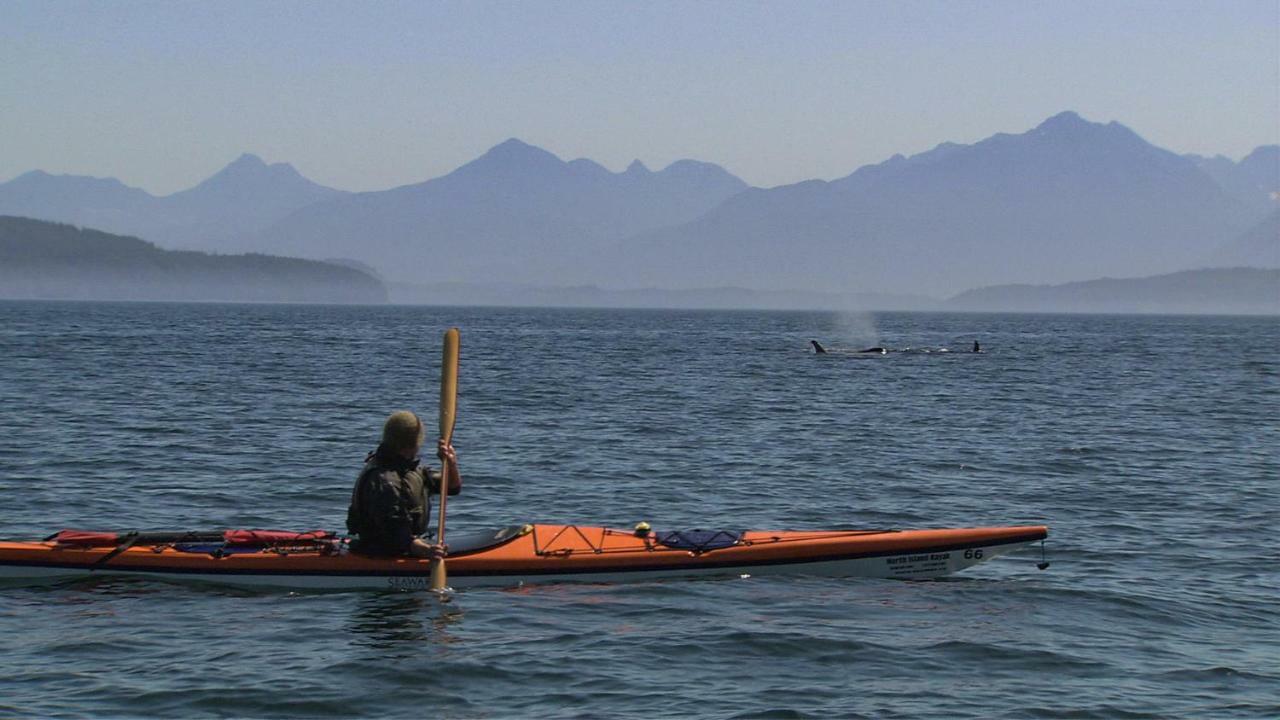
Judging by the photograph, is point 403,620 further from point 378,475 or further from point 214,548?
point 214,548

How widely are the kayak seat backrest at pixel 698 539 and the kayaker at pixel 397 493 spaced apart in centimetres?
236

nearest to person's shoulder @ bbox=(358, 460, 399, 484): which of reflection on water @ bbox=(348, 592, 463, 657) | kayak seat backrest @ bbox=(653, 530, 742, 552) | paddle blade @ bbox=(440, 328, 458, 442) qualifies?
reflection on water @ bbox=(348, 592, 463, 657)

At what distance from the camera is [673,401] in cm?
4016

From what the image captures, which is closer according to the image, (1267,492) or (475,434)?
(1267,492)

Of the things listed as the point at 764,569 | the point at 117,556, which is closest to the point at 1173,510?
the point at 764,569

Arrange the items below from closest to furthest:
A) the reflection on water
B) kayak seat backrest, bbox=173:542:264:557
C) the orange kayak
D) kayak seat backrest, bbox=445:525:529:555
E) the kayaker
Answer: the reflection on water
the kayaker
the orange kayak
kayak seat backrest, bbox=173:542:264:557
kayak seat backrest, bbox=445:525:529:555

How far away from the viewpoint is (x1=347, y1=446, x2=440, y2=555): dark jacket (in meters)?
13.3

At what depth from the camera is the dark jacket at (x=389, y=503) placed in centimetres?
1326

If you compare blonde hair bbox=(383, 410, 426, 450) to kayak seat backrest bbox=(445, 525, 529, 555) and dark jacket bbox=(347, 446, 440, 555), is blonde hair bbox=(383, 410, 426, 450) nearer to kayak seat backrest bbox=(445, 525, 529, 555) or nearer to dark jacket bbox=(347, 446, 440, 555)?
dark jacket bbox=(347, 446, 440, 555)

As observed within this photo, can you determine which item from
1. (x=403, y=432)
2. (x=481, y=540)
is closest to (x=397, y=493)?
(x=403, y=432)

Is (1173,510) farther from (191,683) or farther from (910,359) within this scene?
(910,359)

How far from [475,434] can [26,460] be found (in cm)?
912

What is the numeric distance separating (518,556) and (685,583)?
174 cm

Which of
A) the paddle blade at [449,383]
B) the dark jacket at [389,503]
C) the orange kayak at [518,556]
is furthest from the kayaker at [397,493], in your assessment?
the paddle blade at [449,383]
